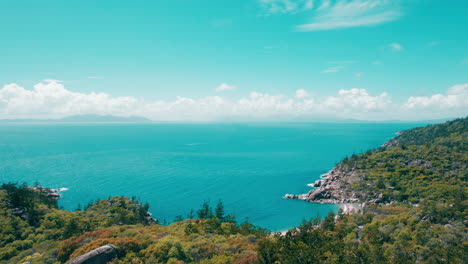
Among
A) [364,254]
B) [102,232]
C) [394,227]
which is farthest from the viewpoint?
[394,227]

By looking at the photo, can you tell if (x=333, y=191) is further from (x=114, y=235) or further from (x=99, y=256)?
(x=99, y=256)

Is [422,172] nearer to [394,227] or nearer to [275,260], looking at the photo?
[394,227]

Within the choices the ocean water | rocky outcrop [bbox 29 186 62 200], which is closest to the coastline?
the ocean water

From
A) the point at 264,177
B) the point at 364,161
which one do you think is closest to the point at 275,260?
the point at 264,177

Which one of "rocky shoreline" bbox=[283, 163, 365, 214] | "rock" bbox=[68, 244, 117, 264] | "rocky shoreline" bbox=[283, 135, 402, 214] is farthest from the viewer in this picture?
"rocky shoreline" bbox=[283, 163, 365, 214]

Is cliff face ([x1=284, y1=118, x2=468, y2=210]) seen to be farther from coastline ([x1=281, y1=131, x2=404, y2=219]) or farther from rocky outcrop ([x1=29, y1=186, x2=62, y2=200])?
rocky outcrop ([x1=29, y1=186, x2=62, y2=200])

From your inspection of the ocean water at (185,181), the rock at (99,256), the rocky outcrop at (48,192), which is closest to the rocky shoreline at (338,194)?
the ocean water at (185,181)
